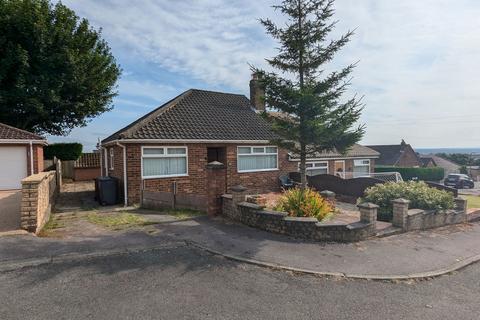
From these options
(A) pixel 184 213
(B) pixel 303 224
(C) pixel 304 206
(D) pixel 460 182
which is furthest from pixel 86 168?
(D) pixel 460 182

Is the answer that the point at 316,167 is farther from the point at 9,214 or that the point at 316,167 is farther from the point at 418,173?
the point at 418,173

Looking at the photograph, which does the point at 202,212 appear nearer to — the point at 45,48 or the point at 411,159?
the point at 45,48

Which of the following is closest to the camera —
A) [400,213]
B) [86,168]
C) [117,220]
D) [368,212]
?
[368,212]

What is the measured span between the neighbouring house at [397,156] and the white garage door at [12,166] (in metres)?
39.8

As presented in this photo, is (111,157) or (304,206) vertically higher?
(111,157)

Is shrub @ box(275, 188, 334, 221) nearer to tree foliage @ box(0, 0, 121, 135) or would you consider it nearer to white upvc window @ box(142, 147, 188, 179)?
white upvc window @ box(142, 147, 188, 179)

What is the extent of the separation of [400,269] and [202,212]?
6.06 m

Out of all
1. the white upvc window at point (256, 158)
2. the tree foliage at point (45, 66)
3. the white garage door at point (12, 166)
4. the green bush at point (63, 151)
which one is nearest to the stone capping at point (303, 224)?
the white upvc window at point (256, 158)

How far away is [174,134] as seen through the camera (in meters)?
13.6

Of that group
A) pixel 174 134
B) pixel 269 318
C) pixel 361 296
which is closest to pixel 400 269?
pixel 361 296

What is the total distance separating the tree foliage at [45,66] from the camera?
1844 centimetres

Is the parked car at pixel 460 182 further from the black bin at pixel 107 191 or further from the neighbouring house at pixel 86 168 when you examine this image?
the neighbouring house at pixel 86 168

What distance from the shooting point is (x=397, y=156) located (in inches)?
1626

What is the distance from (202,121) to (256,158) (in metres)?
3.51
